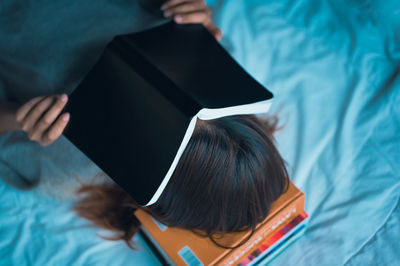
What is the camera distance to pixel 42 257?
31.0 inches

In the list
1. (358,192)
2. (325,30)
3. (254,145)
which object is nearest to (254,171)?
(254,145)

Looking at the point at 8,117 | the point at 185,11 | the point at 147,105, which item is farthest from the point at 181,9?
the point at 8,117

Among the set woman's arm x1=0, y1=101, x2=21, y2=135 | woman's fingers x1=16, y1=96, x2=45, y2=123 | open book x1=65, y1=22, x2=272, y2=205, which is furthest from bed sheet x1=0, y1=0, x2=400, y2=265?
open book x1=65, y1=22, x2=272, y2=205

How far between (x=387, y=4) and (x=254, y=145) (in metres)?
0.70

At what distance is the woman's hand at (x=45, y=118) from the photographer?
649 millimetres

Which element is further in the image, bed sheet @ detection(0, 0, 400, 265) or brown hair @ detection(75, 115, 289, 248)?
bed sheet @ detection(0, 0, 400, 265)

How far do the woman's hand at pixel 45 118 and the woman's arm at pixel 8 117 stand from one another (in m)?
0.09

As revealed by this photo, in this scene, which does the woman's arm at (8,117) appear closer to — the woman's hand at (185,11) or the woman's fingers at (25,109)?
the woman's fingers at (25,109)

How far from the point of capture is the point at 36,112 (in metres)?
0.67

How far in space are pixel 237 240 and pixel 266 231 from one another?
3.0 inches

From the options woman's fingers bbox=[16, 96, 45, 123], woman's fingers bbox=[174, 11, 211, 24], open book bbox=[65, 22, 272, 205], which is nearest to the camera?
open book bbox=[65, 22, 272, 205]

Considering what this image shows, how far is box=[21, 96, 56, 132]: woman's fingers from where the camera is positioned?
67 centimetres

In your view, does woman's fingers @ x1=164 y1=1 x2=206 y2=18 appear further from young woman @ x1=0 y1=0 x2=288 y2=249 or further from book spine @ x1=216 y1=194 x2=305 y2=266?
book spine @ x1=216 y1=194 x2=305 y2=266

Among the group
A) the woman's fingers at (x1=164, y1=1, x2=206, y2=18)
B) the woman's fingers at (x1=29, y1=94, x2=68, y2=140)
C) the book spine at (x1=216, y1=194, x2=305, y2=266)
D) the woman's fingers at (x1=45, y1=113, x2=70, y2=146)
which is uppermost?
the woman's fingers at (x1=164, y1=1, x2=206, y2=18)
